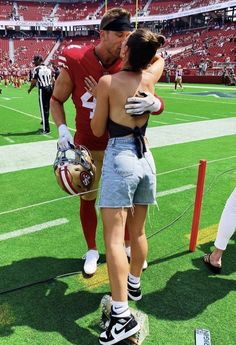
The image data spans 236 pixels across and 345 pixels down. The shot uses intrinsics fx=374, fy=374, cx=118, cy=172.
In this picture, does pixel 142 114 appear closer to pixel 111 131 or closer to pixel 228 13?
pixel 111 131

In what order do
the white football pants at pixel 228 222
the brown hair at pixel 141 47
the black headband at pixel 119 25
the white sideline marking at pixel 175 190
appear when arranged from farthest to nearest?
the white sideline marking at pixel 175 190 < the white football pants at pixel 228 222 < the black headband at pixel 119 25 < the brown hair at pixel 141 47

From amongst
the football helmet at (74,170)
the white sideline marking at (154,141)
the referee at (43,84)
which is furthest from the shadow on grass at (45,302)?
the referee at (43,84)

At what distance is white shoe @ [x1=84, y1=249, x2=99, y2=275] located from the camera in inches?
122

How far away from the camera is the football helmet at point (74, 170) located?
263cm

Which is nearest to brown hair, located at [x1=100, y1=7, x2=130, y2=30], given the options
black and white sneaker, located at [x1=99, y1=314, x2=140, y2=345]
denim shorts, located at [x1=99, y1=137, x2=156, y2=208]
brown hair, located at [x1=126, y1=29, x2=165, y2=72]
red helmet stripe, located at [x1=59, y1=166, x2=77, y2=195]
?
brown hair, located at [x1=126, y1=29, x2=165, y2=72]

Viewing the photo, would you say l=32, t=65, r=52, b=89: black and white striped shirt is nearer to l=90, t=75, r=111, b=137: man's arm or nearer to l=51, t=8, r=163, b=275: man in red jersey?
l=51, t=8, r=163, b=275: man in red jersey

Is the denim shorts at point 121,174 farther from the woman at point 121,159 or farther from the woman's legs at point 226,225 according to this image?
the woman's legs at point 226,225

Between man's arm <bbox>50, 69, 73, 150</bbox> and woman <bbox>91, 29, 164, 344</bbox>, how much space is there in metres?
0.49

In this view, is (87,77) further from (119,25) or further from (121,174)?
(121,174)

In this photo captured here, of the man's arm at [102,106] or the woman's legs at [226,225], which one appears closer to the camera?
the man's arm at [102,106]

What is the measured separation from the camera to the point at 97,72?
286cm

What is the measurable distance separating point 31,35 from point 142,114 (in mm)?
65507

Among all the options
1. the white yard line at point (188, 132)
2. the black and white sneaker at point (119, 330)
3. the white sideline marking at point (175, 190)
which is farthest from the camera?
the white yard line at point (188, 132)

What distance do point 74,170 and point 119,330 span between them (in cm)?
109
